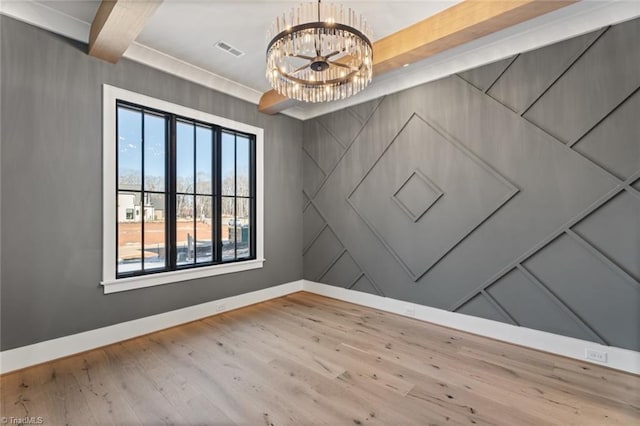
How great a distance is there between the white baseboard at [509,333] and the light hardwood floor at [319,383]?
104 mm

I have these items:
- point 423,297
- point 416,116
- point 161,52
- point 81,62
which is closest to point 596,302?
point 423,297

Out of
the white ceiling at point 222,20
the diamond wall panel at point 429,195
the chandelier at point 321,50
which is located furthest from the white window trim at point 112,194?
the diamond wall panel at point 429,195

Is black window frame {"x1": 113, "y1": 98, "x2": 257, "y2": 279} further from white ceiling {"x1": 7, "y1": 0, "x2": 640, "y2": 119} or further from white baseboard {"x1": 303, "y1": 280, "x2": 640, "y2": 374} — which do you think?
white baseboard {"x1": 303, "y1": 280, "x2": 640, "y2": 374}

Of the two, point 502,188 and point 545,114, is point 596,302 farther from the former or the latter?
point 545,114

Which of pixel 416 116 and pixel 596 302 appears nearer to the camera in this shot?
pixel 596 302

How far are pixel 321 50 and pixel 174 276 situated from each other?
2.94 metres

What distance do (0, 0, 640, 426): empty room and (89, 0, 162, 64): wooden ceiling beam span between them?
0.03 metres

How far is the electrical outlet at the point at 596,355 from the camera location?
2.54 m

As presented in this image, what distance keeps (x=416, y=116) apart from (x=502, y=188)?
1.36 metres

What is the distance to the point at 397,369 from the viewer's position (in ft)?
8.34

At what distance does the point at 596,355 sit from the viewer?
257cm

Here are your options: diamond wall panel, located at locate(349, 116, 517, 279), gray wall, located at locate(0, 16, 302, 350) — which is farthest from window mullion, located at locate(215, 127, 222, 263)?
diamond wall panel, located at locate(349, 116, 517, 279)

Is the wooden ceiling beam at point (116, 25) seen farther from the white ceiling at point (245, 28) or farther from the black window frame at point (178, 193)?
the black window frame at point (178, 193)

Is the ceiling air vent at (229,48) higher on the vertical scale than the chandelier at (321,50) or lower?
higher
